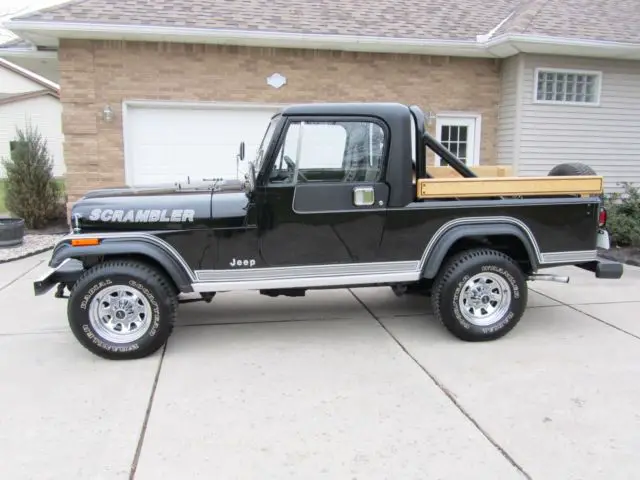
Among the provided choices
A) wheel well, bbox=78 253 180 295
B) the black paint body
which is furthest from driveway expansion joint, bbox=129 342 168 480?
the black paint body

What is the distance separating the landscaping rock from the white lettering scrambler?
464 centimetres

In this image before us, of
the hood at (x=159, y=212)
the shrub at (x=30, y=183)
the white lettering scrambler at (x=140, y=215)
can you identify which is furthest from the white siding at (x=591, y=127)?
the shrub at (x=30, y=183)

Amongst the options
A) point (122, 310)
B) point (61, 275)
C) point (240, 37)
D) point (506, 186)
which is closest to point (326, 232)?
point (506, 186)

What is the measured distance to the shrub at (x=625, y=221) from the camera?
8.42 meters

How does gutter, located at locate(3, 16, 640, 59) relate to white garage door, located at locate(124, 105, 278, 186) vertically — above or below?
above

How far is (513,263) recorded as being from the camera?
4.77 metres

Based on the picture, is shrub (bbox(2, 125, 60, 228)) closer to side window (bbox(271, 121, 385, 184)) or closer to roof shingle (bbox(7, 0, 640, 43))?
roof shingle (bbox(7, 0, 640, 43))

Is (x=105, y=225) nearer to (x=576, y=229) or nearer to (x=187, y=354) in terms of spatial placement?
(x=187, y=354)

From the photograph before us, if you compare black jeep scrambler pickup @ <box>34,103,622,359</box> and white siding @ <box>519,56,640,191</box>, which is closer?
black jeep scrambler pickup @ <box>34,103,622,359</box>

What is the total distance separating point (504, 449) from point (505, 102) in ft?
29.3

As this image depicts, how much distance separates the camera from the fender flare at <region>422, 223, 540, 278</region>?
182 inches

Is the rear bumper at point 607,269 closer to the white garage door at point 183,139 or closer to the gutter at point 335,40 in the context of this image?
the gutter at point 335,40

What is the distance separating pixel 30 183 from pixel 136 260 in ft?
23.1

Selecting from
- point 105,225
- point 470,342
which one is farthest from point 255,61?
point 470,342
